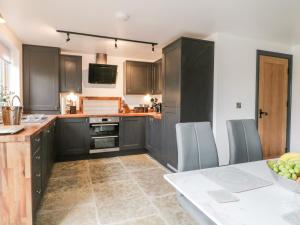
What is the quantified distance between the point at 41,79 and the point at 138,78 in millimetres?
2073

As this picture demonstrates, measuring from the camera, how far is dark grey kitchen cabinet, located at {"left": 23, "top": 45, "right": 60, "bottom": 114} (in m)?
3.61

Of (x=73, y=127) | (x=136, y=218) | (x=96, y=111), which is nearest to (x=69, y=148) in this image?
(x=73, y=127)

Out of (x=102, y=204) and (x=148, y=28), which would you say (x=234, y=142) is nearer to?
(x=102, y=204)

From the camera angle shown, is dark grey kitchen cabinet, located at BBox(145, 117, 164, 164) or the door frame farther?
dark grey kitchen cabinet, located at BBox(145, 117, 164, 164)

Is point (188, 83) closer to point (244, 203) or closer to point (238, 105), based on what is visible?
point (238, 105)

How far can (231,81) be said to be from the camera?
10.5ft

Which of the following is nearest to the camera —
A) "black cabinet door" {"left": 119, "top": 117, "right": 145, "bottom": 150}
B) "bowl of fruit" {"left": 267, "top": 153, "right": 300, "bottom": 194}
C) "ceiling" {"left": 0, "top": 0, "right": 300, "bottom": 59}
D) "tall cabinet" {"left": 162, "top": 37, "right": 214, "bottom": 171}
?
"bowl of fruit" {"left": 267, "top": 153, "right": 300, "bottom": 194}

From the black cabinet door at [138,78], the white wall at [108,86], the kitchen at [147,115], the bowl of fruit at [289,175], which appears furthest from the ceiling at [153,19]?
the bowl of fruit at [289,175]

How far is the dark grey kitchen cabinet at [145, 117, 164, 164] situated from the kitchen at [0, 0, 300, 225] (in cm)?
4

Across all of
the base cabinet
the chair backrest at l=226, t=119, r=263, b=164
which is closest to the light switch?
the chair backrest at l=226, t=119, r=263, b=164

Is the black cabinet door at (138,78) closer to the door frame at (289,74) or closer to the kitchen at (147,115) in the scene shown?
the kitchen at (147,115)

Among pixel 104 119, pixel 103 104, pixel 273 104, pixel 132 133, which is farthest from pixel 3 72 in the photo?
pixel 273 104

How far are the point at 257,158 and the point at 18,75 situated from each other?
12.9ft

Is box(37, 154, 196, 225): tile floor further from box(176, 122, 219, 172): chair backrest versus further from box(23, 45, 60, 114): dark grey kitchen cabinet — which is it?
box(23, 45, 60, 114): dark grey kitchen cabinet
